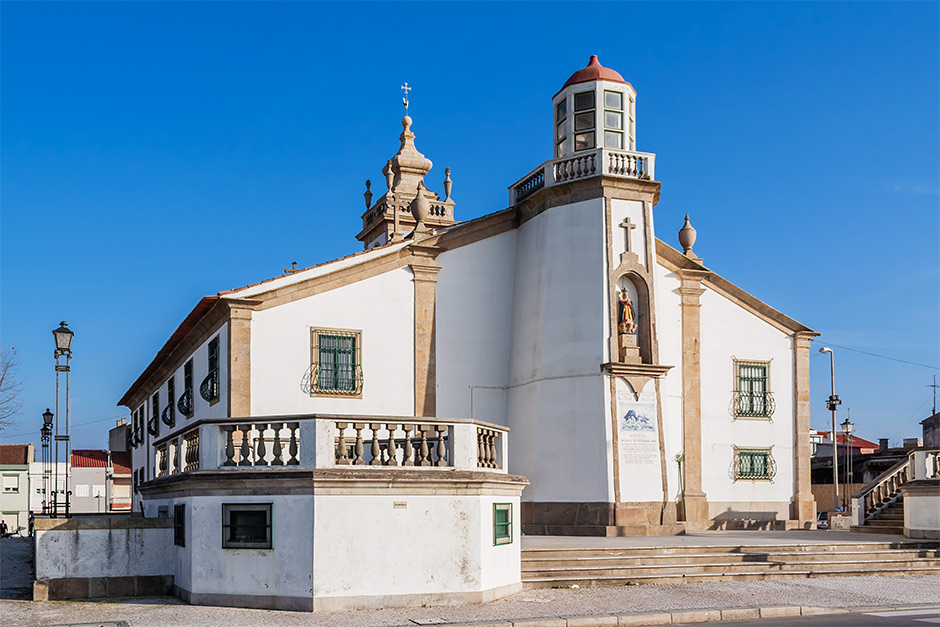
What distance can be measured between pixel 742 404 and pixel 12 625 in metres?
20.4

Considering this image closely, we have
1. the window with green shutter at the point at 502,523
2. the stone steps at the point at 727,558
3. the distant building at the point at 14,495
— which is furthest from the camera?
the distant building at the point at 14,495

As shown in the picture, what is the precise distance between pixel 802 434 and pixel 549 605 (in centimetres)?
1627

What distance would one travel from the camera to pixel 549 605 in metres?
14.8

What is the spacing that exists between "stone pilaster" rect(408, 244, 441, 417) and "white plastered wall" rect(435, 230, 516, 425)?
193 millimetres

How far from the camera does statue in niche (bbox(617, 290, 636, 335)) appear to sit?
82.1ft

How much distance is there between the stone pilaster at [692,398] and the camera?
1039 inches

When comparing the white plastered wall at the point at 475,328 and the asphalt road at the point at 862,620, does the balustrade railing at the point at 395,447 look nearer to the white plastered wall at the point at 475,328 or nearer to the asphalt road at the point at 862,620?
the asphalt road at the point at 862,620

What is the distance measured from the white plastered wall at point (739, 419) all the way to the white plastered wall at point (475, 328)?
575 cm

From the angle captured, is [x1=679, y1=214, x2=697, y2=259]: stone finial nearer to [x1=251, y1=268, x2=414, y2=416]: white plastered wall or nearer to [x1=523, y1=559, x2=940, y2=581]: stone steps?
[x1=251, y1=268, x2=414, y2=416]: white plastered wall

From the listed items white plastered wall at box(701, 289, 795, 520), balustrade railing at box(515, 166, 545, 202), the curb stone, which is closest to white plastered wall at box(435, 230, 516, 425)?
balustrade railing at box(515, 166, 545, 202)

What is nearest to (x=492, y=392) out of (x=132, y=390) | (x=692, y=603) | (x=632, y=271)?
(x=632, y=271)

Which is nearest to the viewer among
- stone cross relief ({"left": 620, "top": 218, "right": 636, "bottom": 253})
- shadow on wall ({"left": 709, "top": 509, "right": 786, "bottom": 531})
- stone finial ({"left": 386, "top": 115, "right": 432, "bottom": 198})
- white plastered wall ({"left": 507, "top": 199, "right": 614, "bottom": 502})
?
white plastered wall ({"left": 507, "top": 199, "right": 614, "bottom": 502})

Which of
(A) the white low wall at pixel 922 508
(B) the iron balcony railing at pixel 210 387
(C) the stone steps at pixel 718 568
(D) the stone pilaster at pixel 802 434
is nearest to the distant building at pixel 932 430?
(D) the stone pilaster at pixel 802 434

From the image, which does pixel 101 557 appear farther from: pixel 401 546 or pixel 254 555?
pixel 401 546
